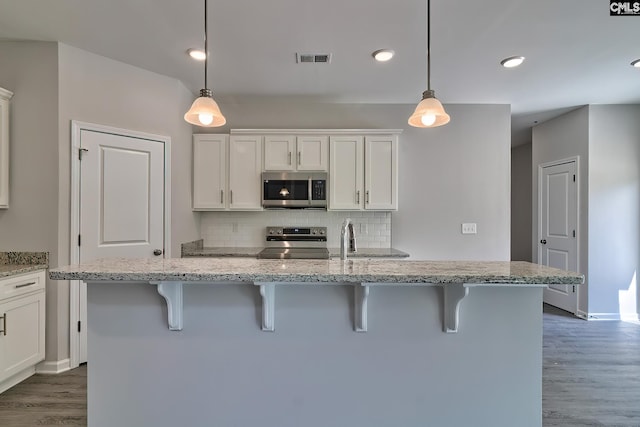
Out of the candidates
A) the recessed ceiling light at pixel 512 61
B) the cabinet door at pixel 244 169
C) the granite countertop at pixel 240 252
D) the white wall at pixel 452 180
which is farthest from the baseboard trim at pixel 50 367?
the recessed ceiling light at pixel 512 61

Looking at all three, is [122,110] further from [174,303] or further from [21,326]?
[174,303]

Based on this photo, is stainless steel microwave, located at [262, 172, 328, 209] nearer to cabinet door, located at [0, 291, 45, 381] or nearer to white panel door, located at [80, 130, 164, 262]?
white panel door, located at [80, 130, 164, 262]

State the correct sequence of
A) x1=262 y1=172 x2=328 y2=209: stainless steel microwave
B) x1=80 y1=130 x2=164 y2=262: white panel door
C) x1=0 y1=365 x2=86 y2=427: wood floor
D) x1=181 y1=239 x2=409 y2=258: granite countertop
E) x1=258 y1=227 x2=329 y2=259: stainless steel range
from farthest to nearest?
x1=258 y1=227 x2=329 y2=259: stainless steel range, x1=262 y1=172 x2=328 y2=209: stainless steel microwave, x1=181 y1=239 x2=409 y2=258: granite countertop, x1=80 y1=130 x2=164 y2=262: white panel door, x1=0 y1=365 x2=86 y2=427: wood floor

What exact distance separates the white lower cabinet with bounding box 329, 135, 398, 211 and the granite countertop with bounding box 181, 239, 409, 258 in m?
0.53

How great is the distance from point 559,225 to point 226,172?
477 centimetres

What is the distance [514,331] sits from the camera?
5.30ft

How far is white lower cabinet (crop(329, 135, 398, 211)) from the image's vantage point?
12.2 ft

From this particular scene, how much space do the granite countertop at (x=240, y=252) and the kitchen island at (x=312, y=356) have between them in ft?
5.47

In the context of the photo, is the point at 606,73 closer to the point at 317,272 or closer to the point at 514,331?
the point at 514,331

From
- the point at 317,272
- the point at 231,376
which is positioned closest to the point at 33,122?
the point at 231,376

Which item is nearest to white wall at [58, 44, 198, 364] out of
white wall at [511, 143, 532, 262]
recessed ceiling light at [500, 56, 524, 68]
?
recessed ceiling light at [500, 56, 524, 68]

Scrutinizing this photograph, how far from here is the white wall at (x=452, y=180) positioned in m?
4.04

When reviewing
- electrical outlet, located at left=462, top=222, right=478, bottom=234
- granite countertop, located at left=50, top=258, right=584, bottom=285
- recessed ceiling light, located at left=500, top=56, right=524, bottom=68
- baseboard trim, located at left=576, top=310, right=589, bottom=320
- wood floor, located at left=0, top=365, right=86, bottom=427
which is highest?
recessed ceiling light, located at left=500, top=56, right=524, bottom=68

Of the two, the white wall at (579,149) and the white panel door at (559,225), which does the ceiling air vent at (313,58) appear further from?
the white panel door at (559,225)
